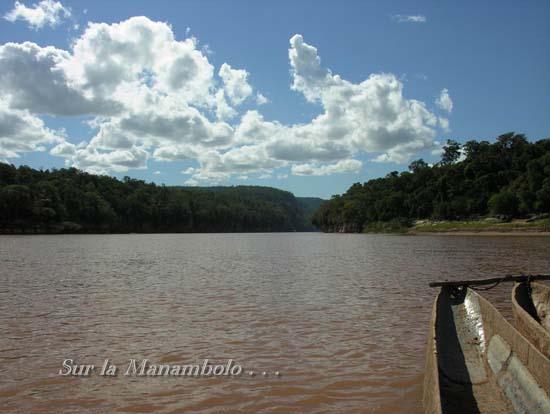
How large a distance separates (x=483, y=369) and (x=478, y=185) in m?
158

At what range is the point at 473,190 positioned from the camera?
503 feet

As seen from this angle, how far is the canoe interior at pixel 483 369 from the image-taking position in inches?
266

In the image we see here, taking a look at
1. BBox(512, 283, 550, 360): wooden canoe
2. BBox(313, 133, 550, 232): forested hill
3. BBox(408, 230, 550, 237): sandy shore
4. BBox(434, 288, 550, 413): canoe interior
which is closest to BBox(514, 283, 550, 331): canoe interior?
BBox(512, 283, 550, 360): wooden canoe

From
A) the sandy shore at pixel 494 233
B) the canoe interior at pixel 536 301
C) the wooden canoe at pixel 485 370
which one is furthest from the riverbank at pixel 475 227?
the wooden canoe at pixel 485 370

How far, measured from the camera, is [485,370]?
8.61 meters

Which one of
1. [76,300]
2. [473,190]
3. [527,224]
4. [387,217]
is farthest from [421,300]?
[387,217]

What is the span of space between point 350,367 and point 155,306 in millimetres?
9629

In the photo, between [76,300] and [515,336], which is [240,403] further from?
[76,300]

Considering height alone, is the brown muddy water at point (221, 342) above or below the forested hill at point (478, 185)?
below

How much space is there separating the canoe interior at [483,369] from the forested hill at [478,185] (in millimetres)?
120787

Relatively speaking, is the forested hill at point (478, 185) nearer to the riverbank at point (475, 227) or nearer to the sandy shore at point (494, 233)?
the riverbank at point (475, 227)

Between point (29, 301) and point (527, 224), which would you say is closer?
point (29, 301)

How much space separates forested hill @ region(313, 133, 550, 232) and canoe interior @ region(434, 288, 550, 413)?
12079cm

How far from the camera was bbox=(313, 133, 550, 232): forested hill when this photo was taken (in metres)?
125
